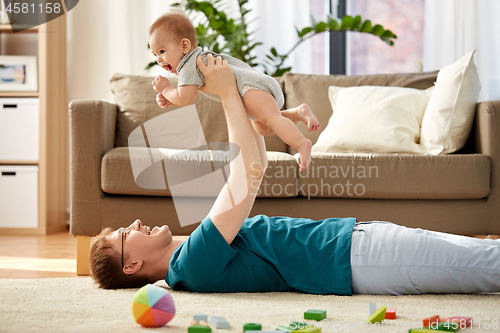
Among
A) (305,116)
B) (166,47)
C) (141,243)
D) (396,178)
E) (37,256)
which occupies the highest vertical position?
(166,47)

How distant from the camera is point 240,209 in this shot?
1187 millimetres

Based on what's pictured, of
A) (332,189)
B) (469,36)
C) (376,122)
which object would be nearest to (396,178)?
(332,189)

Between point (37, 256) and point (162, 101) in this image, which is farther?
point (37, 256)

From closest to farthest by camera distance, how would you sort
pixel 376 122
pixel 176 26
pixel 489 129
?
pixel 176 26 → pixel 489 129 → pixel 376 122

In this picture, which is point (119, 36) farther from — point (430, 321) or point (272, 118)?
point (430, 321)

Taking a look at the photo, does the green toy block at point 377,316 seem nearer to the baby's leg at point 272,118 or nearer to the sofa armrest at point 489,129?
the baby's leg at point 272,118

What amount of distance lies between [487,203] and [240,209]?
1281 mm

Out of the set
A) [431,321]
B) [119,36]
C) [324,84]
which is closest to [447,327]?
[431,321]

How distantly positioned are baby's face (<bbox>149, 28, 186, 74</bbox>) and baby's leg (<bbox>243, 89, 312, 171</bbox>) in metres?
0.20

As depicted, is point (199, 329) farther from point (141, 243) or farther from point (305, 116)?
point (305, 116)

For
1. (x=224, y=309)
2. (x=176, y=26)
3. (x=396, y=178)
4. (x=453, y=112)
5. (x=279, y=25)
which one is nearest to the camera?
(x=224, y=309)

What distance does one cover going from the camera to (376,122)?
2.28m

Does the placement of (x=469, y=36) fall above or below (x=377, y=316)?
above

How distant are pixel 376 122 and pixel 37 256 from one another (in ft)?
5.76
